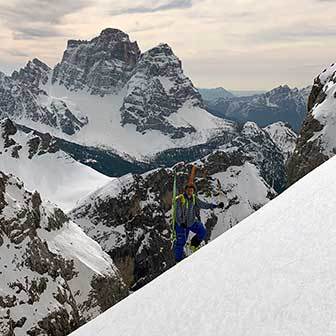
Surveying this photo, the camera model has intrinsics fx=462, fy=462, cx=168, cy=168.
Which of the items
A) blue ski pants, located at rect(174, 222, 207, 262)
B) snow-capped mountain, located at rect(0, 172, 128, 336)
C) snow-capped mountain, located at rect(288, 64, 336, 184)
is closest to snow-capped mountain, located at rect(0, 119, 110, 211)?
snow-capped mountain, located at rect(0, 172, 128, 336)

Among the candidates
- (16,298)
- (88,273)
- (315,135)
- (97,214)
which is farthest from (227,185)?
(16,298)

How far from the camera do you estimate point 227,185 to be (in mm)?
125000

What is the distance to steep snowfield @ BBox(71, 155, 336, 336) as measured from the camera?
4148 mm

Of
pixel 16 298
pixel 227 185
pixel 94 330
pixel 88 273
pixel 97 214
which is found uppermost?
pixel 94 330

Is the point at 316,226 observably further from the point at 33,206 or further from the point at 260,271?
the point at 33,206

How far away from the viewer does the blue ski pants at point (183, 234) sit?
1647cm

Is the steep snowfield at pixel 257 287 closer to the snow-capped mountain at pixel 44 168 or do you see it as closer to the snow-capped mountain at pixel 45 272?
the snow-capped mountain at pixel 45 272

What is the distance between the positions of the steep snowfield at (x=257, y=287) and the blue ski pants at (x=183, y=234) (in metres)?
9.25

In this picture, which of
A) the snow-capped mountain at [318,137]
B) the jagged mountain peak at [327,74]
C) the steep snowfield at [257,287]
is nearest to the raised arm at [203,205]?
the steep snowfield at [257,287]

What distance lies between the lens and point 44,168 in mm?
176625

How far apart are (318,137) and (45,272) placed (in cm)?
3332

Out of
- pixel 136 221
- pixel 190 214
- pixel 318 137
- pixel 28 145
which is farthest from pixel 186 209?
pixel 28 145

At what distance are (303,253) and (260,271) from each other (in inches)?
20.3

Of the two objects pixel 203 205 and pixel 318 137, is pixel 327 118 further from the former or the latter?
pixel 203 205
